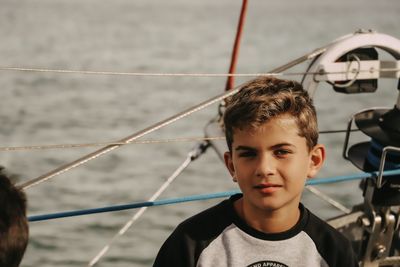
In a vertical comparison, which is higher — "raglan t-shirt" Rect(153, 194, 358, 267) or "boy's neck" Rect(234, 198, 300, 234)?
"boy's neck" Rect(234, 198, 300, 234)

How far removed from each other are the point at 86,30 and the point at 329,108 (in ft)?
139

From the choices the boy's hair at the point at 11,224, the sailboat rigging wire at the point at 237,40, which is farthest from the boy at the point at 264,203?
the sailboat rigging wire at the point at 237,40

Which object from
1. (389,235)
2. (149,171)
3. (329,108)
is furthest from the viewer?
(329,108)

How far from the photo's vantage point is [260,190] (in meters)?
2.35

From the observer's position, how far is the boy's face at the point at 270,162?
2.34 meters

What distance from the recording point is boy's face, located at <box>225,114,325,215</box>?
7.67 feet

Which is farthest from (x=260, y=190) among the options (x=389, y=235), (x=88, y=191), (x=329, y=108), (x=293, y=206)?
(x=329, y=108)

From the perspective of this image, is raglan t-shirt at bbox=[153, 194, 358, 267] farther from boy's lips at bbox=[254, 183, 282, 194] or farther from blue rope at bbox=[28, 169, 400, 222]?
blue rope at bbox=[28, 169, 400, 222]

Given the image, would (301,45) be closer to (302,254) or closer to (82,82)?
(82,82)

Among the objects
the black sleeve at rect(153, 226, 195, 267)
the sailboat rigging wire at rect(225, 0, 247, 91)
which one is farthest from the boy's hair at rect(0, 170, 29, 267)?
the sailboat rigging wire at rect(225, 0, 247, 91)

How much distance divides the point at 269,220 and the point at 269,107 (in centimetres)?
41

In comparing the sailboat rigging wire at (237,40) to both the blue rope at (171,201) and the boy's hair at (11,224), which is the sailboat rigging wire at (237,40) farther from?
the boy's hair at (11,224)

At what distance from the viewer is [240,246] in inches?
94.5

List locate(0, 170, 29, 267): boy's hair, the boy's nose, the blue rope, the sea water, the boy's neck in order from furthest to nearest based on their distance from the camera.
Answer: the sea water → the blue rope → the boy's neck → the boy's nose → locate(0, 170, 29, 267): boy's hair
